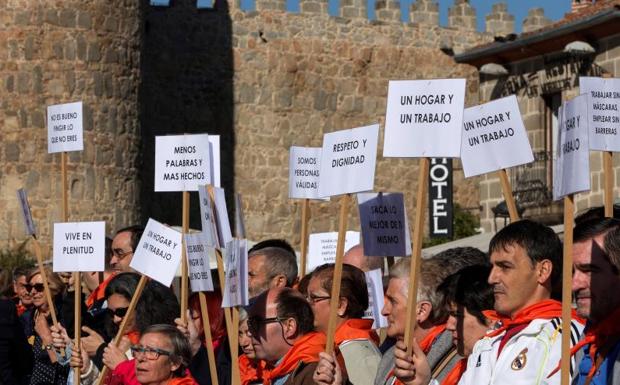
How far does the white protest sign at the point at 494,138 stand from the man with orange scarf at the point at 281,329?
978 mm

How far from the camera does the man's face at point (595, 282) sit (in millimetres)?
4852

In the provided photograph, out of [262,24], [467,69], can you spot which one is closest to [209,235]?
[262,24]

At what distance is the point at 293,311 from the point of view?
654 cm

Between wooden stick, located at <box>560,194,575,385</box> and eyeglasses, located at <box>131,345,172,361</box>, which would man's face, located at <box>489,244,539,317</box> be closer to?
wooden stick, located at <box>560,194,575,385</box>

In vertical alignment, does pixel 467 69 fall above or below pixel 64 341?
above

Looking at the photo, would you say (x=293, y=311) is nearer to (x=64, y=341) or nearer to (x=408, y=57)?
(x=64, y=341)

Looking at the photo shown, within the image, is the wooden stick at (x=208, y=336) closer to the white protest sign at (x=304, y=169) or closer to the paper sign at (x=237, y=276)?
the paper sign at (x=237, y=276)

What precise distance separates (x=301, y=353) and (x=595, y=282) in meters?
1.77

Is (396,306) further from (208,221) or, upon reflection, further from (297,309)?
(208,221)

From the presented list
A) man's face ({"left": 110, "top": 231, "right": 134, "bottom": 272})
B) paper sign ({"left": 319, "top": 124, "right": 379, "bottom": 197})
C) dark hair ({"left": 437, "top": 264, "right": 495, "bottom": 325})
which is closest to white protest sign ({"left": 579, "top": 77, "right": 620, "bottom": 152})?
dark hair ({"left": 437, "top": 264, "right": 495, "bottom": 325})

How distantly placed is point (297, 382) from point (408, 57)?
2405 centimetres

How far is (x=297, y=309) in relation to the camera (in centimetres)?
655

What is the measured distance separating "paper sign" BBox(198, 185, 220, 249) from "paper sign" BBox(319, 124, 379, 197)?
758 millimetres

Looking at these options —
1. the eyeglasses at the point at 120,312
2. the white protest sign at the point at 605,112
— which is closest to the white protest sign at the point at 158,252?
the eyeglasses at the point at 120,312
